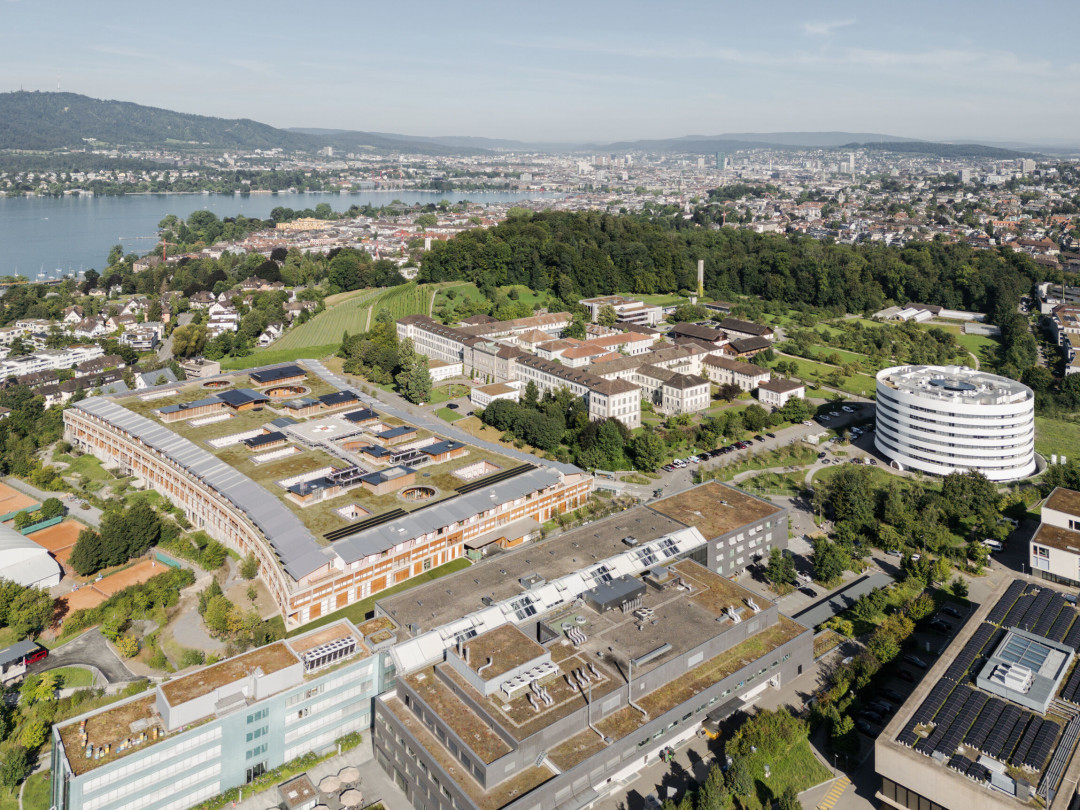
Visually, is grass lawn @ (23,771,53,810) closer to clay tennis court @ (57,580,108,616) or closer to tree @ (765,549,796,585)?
clay tennis court @ (57,580,108,616)

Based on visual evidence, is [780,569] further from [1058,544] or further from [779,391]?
[779,391]

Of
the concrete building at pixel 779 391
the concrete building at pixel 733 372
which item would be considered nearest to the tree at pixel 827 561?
the concrete building at pixel 779 391

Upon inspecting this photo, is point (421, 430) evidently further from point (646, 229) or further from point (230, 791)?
point (646, 229)

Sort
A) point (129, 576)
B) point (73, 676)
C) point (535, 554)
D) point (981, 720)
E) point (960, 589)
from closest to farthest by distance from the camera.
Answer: point (981, 720)
point (73, 676)
point (535, 554)
point (960, 589)
point (129, 576)

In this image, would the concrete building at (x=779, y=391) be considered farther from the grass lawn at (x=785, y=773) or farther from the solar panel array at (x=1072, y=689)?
the grass lawn at (x=785, y=773)

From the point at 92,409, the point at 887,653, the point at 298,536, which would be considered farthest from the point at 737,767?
the point at 92,409

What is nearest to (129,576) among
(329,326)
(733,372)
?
(733,372)
